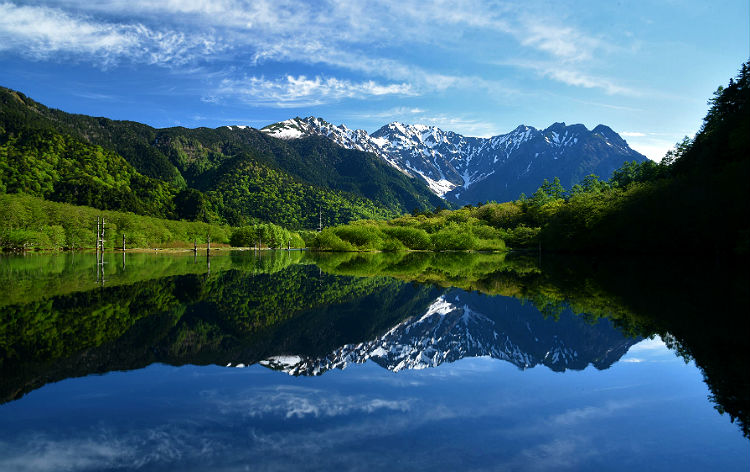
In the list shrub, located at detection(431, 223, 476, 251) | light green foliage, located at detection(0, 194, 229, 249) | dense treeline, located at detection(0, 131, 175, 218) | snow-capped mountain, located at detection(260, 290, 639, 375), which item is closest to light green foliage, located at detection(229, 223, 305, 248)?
light green foliage, located at detection(0, 194, 229, 249)

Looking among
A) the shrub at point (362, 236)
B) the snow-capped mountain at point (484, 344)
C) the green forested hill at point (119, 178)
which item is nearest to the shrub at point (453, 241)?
the shrub at point (362, 236)

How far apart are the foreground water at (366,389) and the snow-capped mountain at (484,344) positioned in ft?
0.15

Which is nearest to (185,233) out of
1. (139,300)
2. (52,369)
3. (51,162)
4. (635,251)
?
(51,162)

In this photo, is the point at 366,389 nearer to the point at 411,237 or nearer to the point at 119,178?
the point at 411,237

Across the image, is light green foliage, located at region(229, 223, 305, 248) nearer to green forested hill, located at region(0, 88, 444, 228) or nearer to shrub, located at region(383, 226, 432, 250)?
shrub, located at region(383, 226, 432, 250)

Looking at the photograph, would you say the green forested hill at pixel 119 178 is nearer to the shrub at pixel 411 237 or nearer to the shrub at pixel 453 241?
the shrub at pixel 411 237

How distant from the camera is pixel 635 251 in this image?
48938 millimetres

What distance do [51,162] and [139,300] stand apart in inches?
5324

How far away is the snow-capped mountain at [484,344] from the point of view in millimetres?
6676

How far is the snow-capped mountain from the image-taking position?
6676 millimetres

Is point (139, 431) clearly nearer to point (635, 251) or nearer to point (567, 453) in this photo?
point (567, 453)

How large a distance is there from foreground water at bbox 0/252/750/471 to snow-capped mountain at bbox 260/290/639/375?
47 mm

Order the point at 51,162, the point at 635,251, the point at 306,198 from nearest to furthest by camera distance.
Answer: the point at 635,251 < the point at 51,162 < the point at 306,198

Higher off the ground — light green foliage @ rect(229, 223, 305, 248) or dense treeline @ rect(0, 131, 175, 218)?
dense treeline @ rect(0, 131, 175, 218)
